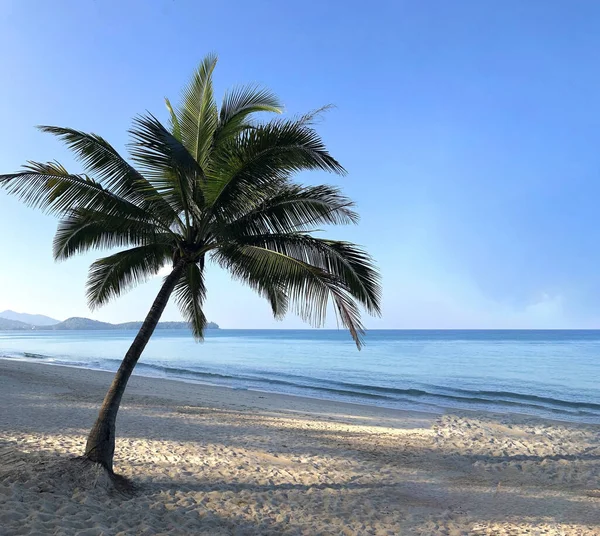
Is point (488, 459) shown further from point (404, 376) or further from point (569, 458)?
point (404, 376)

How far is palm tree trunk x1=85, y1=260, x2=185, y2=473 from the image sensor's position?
5.66 metres

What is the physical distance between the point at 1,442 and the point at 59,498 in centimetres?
334

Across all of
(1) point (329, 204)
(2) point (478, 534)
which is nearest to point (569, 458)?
(2) point (478, 534)

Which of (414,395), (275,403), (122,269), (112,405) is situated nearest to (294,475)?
(112,405)

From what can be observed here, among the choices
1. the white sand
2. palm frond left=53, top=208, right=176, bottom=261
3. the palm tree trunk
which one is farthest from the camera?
palm frond left=53, top=208, right=176, bottom=261

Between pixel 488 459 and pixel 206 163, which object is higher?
pixel 206 163

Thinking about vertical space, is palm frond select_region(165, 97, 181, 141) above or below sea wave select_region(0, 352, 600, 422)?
above

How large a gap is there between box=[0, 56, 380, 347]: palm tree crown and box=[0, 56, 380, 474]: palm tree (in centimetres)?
1

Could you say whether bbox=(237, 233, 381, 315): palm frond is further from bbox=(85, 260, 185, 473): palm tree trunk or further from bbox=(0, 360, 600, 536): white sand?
bbox=(0, 360, 600, 536): white sand

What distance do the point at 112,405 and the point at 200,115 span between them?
162 inches

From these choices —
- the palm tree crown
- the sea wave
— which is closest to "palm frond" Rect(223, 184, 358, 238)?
the palm tree crown

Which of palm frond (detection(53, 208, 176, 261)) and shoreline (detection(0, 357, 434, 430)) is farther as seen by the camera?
shoreline (detection(0, 357, 434, 430))

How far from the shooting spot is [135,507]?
5.10 meters

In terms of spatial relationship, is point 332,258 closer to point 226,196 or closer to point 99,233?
point 226,196
